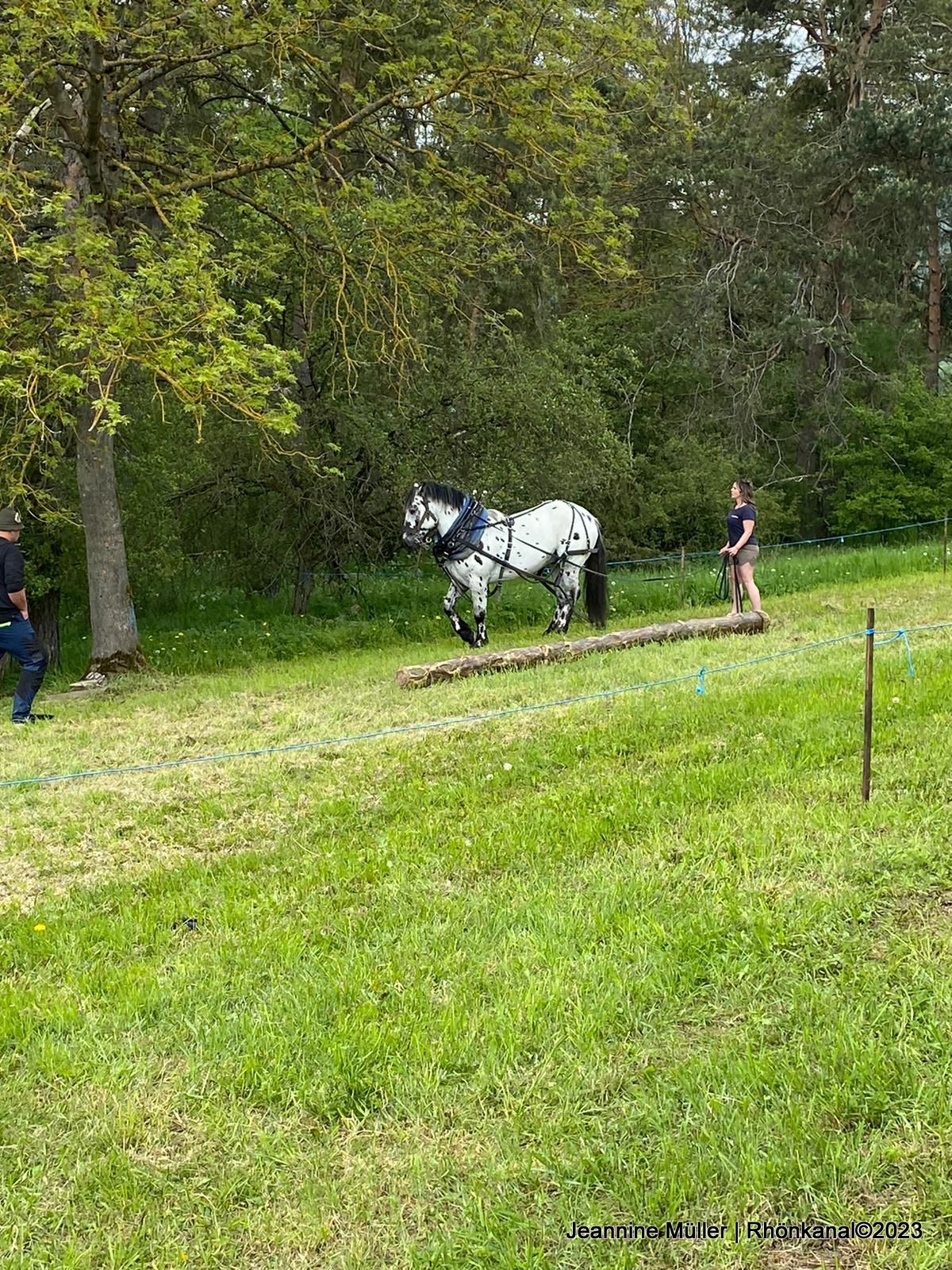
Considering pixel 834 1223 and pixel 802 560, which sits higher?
pixel 802 560

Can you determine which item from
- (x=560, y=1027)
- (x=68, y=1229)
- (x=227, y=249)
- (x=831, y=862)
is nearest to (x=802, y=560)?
(x=227, y=249)

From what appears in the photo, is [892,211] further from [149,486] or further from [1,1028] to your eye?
[1,1028]

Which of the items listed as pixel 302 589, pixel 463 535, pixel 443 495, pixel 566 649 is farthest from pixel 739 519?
pixel 302 589

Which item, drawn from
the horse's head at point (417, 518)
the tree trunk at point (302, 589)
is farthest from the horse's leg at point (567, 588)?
the tree trunk at point (302, 589)

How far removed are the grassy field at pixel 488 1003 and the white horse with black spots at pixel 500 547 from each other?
5164 mm

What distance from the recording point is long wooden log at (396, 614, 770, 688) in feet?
29.7

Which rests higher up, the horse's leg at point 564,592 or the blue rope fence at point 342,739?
the horse's leg at point 564,592

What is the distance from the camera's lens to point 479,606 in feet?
38.4

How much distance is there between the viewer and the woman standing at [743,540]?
11.4m

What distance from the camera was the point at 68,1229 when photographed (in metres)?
2.53

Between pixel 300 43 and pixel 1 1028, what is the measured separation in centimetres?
1045

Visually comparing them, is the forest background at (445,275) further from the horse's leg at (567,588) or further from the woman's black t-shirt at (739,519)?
the woman's black t-shirt at (739,519)

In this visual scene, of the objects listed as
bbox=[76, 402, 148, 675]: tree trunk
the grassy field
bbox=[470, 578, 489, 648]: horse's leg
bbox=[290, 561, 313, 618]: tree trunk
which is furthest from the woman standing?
bbox=[76, 402, 148, 675]: tree trunk

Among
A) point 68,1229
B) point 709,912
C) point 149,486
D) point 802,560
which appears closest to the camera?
point 68,1229
